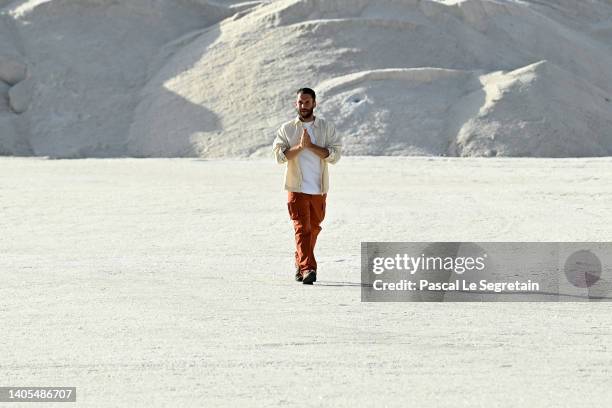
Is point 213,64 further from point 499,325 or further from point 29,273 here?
point 499,325

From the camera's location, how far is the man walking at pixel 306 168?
7793 millimetres

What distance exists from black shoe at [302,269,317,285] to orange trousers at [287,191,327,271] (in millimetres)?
34

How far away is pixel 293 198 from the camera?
7.83 meters

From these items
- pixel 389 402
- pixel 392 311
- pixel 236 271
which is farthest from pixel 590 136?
pixel 389 402

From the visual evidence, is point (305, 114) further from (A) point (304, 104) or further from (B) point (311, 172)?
(B) point (311, 172)

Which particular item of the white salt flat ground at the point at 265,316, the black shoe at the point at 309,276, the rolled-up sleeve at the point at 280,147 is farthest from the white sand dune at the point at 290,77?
the black shoe at the point at 309,276

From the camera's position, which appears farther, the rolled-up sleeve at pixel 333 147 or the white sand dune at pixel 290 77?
the white sand dune at pixel 290 77

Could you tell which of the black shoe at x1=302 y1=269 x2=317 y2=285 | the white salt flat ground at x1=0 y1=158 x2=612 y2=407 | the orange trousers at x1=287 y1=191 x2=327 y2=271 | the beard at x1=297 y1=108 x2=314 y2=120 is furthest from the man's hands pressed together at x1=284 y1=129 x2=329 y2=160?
the white salt flat ground at x1=0 y1=158 x2=612 y2=407

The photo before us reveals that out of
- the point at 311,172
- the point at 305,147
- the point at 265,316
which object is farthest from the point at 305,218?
the point at 265,316

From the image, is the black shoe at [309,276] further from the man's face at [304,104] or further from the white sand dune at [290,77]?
the white sand dune at [290,77]

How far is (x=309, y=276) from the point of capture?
7789 millimetres

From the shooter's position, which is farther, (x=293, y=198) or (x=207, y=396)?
(x=293, y=198)

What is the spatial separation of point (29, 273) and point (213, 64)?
816 inches

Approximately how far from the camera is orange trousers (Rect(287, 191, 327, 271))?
781 cm
